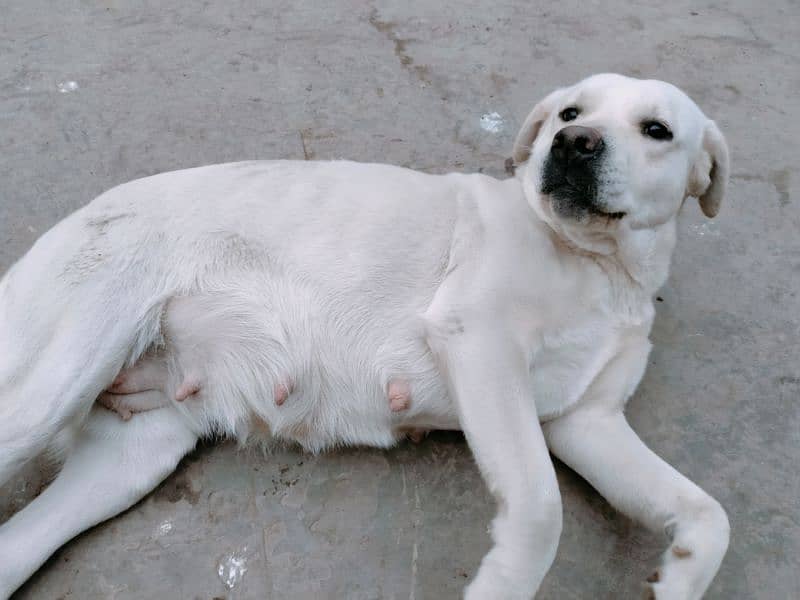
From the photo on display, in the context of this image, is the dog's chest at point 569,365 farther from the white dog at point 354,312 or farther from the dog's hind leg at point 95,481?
the dog's hind leg at point 95,481

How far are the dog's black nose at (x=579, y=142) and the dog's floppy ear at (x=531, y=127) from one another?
1.53ft

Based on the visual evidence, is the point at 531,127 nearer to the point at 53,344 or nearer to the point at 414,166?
the point at 414,166

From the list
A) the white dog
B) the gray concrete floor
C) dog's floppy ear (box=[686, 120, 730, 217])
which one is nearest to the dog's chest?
the white dog

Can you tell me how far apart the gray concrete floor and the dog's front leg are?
29 centimetres

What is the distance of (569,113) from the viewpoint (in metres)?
2.44

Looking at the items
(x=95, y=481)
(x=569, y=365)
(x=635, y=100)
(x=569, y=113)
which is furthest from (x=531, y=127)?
(x=95, y=481)

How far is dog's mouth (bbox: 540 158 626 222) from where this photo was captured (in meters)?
2.15

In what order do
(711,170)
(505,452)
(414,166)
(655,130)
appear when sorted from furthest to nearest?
(414,166) < (711,170) < (655,130) < (505,452)

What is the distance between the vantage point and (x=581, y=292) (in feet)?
7.52

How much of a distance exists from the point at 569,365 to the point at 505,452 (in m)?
0.43

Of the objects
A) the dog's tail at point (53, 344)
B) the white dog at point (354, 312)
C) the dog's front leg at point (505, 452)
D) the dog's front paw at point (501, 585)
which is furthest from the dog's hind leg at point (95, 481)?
the dog's front paw at point (501, 585)

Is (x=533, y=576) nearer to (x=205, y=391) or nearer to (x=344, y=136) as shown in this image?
(x=205, y=391)

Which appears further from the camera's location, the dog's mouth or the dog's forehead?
the dog's forehead

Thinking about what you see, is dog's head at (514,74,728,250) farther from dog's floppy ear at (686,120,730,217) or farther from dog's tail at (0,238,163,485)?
dog's tail at (0,238,163,485)
